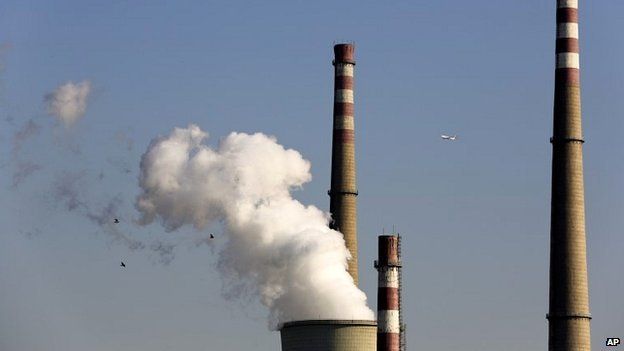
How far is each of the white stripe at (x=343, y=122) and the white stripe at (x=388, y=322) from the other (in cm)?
1744

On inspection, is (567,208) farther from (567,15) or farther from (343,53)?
(343,53)

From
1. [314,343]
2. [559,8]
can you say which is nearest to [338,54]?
[559,8]

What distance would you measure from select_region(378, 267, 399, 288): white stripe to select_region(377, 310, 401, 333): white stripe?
1.35 meters

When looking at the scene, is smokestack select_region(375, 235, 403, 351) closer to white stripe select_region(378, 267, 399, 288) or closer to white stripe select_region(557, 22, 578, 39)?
white stripe select_region(378, 267, 399, 288)

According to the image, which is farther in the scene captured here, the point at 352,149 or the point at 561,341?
the point at 352,149

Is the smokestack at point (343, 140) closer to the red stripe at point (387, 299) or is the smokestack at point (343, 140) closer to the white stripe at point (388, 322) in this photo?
the red stripe at point (387, 299)

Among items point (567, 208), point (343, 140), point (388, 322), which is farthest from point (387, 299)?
point (343, 140)

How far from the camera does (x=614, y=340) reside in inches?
3351

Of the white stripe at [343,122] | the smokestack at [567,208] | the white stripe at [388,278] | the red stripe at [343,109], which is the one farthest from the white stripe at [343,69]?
the white stripe at [388,278]

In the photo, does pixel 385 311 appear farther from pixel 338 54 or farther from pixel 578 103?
pixel 338 54

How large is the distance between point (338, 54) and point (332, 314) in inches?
749

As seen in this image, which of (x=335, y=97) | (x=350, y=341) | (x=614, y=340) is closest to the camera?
(x=350, y=341)

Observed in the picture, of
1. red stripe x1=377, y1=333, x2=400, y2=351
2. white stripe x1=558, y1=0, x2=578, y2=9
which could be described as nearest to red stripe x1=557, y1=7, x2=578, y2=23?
white stripe x1=558, y1=0, x2=578, y2=9

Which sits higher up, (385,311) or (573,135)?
(573,135)
